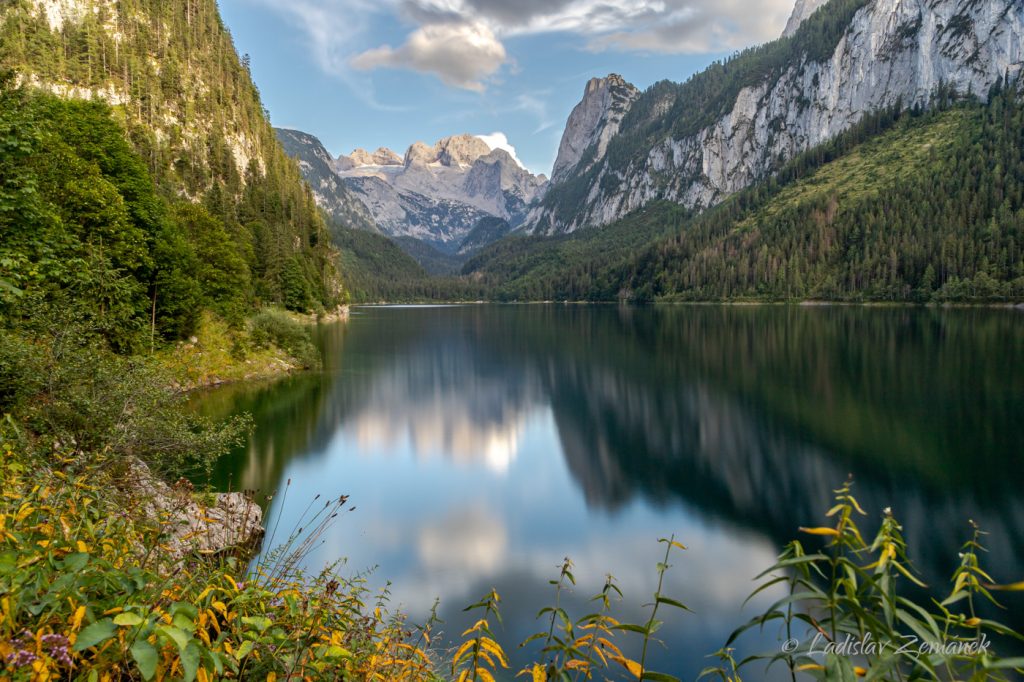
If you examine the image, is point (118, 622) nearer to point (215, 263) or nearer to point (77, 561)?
point (77, 561)

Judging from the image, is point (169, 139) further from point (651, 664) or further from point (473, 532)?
point (651, 664)

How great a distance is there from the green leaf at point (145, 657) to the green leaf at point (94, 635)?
0.14 m

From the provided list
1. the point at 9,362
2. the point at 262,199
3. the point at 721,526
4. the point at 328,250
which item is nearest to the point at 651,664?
the point at 721,526

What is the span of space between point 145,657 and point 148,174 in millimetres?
54083

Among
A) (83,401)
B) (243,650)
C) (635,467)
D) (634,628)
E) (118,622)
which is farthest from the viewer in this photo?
(635,467)

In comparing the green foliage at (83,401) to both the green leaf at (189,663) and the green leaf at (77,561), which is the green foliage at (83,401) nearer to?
the green leaf at (77,561)

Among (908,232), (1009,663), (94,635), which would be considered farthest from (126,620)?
(908,232)

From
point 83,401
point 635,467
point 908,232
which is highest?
point 908,232

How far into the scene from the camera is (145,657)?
2.57 m

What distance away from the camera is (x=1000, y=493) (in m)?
17.9

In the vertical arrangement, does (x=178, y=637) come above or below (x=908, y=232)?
below

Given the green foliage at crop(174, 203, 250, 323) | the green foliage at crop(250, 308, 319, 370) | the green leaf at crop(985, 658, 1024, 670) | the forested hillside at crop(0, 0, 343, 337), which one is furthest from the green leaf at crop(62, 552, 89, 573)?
the green foliage at crop(250, 308, 319, 370)

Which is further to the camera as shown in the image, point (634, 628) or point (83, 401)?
point (83, 401)

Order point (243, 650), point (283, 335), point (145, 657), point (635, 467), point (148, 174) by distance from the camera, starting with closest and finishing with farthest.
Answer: point (145, 657)
point (243, 650)
point (635, 467)
point (148, 174)
point (283, 335)
